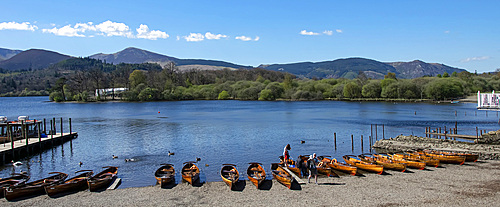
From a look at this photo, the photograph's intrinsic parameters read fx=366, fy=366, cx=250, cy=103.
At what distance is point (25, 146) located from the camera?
40.6m

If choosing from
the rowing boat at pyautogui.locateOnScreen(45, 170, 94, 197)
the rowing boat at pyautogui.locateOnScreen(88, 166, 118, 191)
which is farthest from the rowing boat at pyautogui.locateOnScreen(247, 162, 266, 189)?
the rowing boat at pyautogui.locateOnScreen(45, 170, 94, 197)

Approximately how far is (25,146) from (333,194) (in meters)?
34.8

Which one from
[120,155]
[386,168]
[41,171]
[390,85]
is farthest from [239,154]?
[390,85]

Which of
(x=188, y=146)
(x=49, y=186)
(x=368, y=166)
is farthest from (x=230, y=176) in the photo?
(x=188, y=146)

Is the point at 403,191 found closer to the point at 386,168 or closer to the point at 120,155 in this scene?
the point at 386,168

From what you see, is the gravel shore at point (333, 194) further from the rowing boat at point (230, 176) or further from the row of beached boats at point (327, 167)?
the row of beached boats at point (327, 167)

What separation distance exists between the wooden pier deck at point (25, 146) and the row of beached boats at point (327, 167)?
62.7 feet

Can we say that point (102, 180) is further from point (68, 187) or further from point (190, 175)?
point (190, 175)

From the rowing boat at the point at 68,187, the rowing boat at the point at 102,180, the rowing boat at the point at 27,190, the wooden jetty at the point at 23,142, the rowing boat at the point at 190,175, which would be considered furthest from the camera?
the wooden jetty at the point at 23,142

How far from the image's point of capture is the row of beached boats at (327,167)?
1038 inches

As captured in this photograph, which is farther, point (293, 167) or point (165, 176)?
point (293, 167)

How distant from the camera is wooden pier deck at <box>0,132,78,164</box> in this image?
37.6m

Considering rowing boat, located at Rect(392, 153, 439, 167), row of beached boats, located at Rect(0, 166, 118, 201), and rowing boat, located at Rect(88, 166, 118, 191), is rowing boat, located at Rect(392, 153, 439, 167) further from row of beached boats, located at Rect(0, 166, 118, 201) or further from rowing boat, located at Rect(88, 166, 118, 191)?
row of beached boats, located at Rect(0, 166, 118, 201)

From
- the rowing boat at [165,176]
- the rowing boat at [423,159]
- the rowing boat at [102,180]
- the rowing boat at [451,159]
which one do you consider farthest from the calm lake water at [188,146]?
the rowing boat at [451,159]
